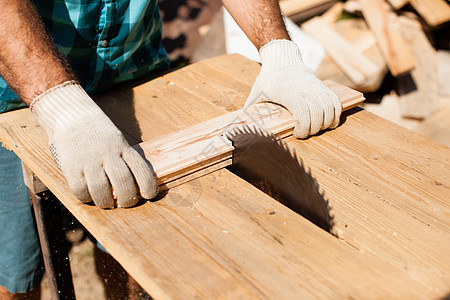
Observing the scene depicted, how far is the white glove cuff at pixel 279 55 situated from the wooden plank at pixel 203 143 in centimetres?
22

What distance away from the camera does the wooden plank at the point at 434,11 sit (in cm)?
407

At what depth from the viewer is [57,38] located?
6.44ft

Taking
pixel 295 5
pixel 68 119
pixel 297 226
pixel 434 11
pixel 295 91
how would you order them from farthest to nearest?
pixel 295 5
pixel 434 11
pixel 295 91
pixel 68 119
pixel 297 226

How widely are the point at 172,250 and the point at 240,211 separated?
Result: 274 millimetres

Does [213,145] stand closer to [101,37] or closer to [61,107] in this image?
[61,107]

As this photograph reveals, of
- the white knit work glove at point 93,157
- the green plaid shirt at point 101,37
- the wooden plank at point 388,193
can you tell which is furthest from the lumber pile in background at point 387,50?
the white knit work glove at point 93,157

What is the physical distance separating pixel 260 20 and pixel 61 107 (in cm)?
107

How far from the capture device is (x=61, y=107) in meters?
1.52

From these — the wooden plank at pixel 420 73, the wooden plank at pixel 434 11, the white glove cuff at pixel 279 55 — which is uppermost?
the white glove cuff at pixel 279 55

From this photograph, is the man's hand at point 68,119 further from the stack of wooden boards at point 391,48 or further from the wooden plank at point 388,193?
the stack of wooden boards at point 391,48

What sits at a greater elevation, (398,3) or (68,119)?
(68,119)

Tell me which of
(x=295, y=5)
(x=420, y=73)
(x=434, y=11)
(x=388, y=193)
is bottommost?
(x=420, y=73)

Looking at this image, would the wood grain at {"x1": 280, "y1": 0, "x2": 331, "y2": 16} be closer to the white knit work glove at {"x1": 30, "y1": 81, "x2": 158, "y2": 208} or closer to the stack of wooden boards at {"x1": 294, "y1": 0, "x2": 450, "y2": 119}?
the stack of wooden boards at {"x1": 294, "y1": 0, "x2": 450, "y2": 119}

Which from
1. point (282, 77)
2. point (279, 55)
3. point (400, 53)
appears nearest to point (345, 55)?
point (400, 53)
